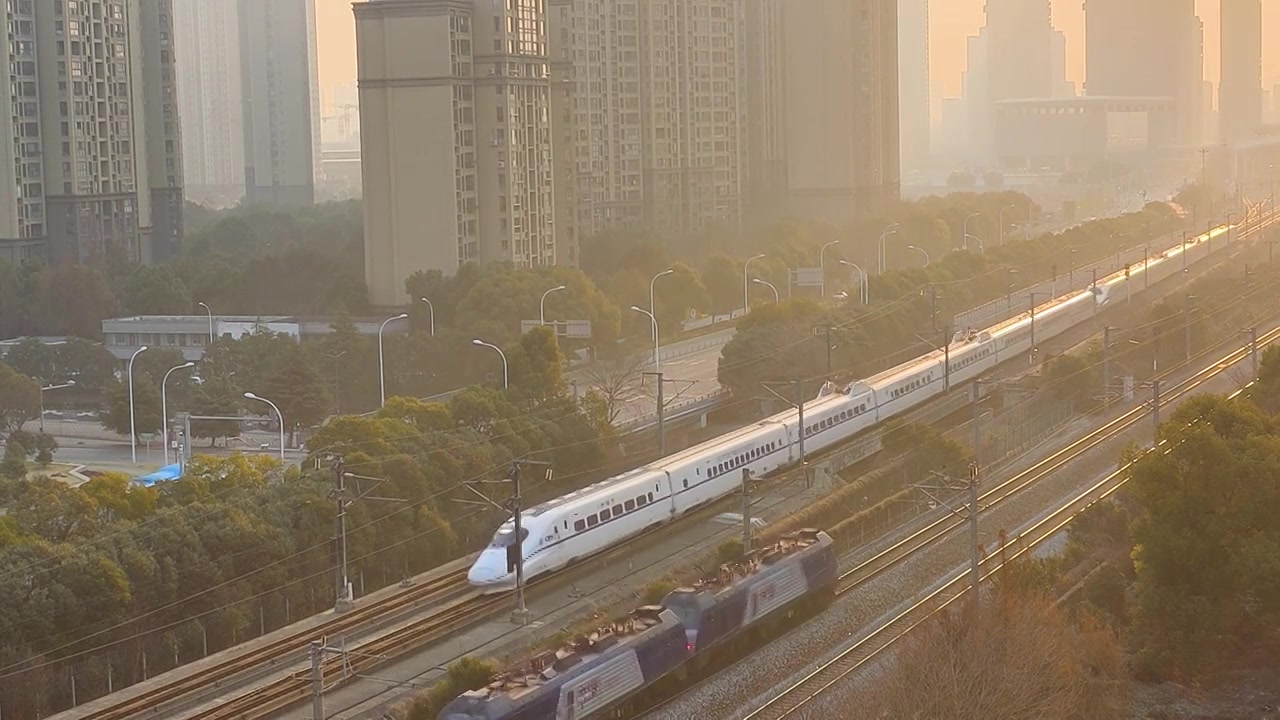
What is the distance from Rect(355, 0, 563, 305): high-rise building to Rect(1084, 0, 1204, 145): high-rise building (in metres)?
92.1

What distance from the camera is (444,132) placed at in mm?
28031

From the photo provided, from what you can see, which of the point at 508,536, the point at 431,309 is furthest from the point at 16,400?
the point at 508,536

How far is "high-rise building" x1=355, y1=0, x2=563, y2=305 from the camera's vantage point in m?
27.9

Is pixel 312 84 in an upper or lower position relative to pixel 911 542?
upper

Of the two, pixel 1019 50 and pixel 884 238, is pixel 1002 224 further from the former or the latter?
pixel 1019 50

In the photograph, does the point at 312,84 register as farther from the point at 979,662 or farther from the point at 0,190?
the point at 979,662

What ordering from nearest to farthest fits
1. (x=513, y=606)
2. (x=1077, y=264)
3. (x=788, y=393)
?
(x=513, y=606)
(x=788, y=393)
(x=1077, y=264)

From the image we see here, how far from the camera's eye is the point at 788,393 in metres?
22.3

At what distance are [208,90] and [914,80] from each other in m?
54.0

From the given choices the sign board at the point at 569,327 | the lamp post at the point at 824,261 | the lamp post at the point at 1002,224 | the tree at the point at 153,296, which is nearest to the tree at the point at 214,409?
the sign board at the point at 569,327

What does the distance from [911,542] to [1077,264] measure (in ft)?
82.1

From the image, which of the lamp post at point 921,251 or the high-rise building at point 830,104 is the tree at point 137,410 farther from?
the high-rise building at point 830,104

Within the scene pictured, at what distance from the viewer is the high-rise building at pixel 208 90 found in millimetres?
85188

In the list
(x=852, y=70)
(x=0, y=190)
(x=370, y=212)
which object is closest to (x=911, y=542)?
(x=370, y=212)
